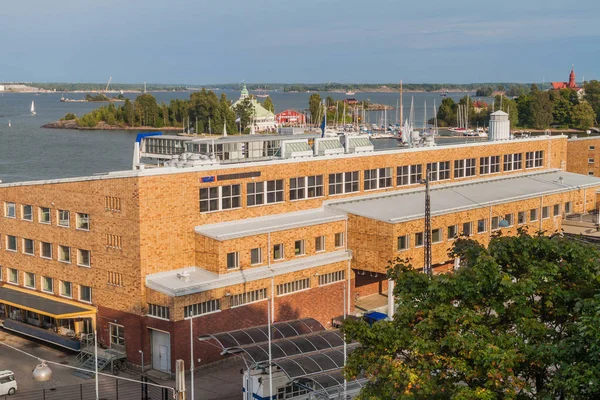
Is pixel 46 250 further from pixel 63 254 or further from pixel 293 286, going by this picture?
pixel 293 286

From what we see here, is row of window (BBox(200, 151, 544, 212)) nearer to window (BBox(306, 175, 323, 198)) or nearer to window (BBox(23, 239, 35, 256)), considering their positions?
window (BBox(306, 175, 323, 198))

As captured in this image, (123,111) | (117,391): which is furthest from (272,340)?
(123,111)

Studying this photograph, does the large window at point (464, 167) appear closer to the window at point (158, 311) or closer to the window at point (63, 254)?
the window at point (158, 311)

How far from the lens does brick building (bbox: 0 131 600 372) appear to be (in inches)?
1226

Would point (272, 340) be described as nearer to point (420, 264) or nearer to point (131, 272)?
point (131, 272)

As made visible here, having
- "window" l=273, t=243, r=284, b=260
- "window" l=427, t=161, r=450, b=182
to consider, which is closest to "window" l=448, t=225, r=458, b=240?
"window" l=427, t=161, r=450, b=182

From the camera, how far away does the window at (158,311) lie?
3034 cm

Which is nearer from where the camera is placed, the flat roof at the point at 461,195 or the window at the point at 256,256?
the window at the point at 256,256

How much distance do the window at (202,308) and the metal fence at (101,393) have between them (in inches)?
117

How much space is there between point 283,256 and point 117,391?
10086mm

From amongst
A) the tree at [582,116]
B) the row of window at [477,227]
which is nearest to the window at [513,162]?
the row of window at [477,227]

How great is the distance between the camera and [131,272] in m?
31.4

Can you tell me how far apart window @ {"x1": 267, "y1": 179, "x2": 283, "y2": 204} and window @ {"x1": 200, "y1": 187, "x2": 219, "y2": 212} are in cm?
291

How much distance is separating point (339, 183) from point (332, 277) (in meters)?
5.19
